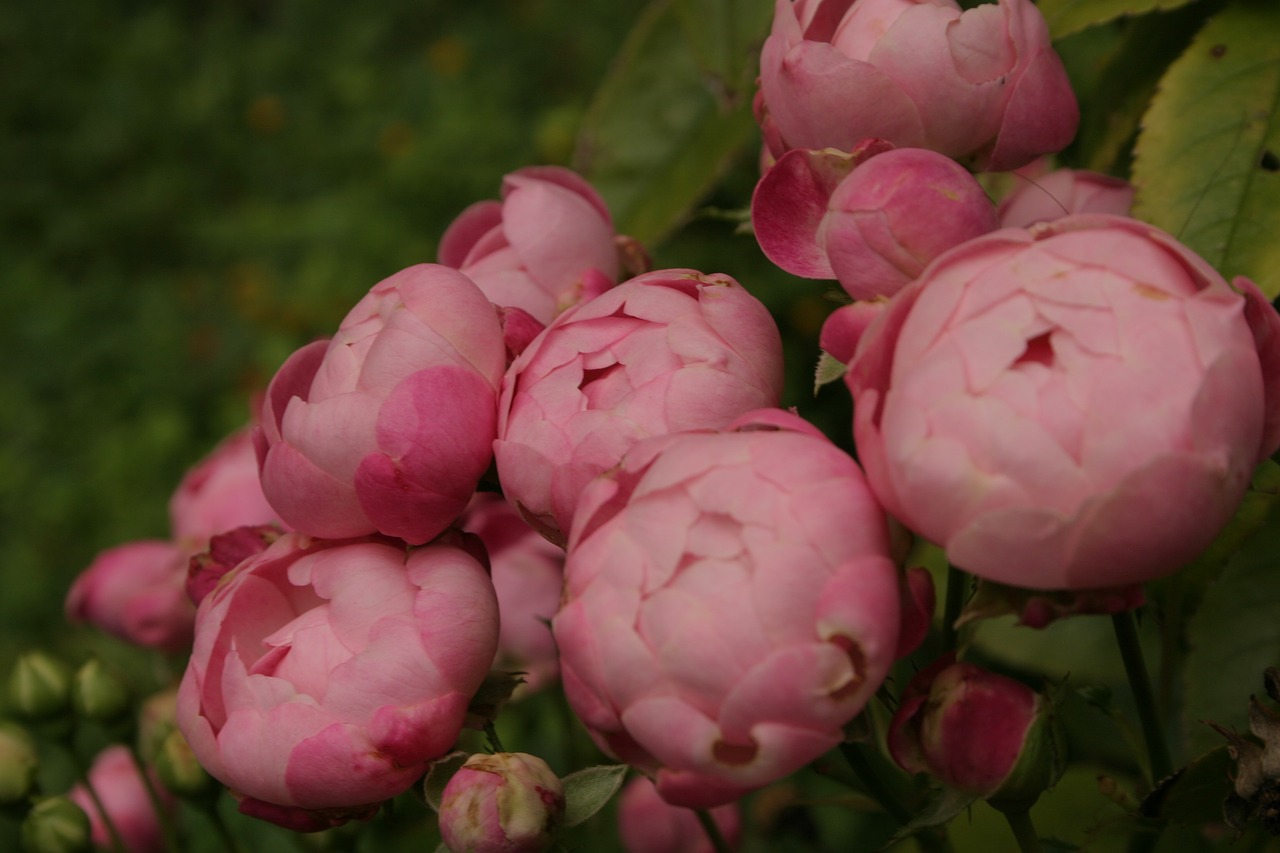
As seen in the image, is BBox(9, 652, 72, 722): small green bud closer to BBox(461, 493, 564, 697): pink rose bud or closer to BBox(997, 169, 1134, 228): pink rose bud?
BBox(461, 493, 564, 697): pink rose bud

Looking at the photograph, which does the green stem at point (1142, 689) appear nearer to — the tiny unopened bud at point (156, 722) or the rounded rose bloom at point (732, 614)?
the rounded rose bloom at point (732, 614)

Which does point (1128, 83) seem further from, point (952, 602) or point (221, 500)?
point (221, 500)

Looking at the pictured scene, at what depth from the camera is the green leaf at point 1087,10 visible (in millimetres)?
610

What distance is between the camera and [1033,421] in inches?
14.3

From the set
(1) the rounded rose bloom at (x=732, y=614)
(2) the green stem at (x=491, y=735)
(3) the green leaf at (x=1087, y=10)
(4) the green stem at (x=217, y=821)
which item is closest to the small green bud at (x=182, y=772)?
(4) the green stem at (x=217, y=821)

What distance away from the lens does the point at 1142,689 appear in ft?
1.62

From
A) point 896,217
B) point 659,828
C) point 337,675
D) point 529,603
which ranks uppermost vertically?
point 896,217

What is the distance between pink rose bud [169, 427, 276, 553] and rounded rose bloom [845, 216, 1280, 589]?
533mm

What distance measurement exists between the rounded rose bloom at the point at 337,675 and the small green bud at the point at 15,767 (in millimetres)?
292

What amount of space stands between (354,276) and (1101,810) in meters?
1.39

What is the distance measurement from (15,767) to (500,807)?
0.40 m

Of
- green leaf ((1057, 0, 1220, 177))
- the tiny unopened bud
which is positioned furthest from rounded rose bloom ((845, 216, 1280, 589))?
the tiny unopened bud

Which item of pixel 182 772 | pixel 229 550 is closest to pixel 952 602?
pixel 229 550

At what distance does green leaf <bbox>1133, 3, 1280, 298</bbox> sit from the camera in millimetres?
538
